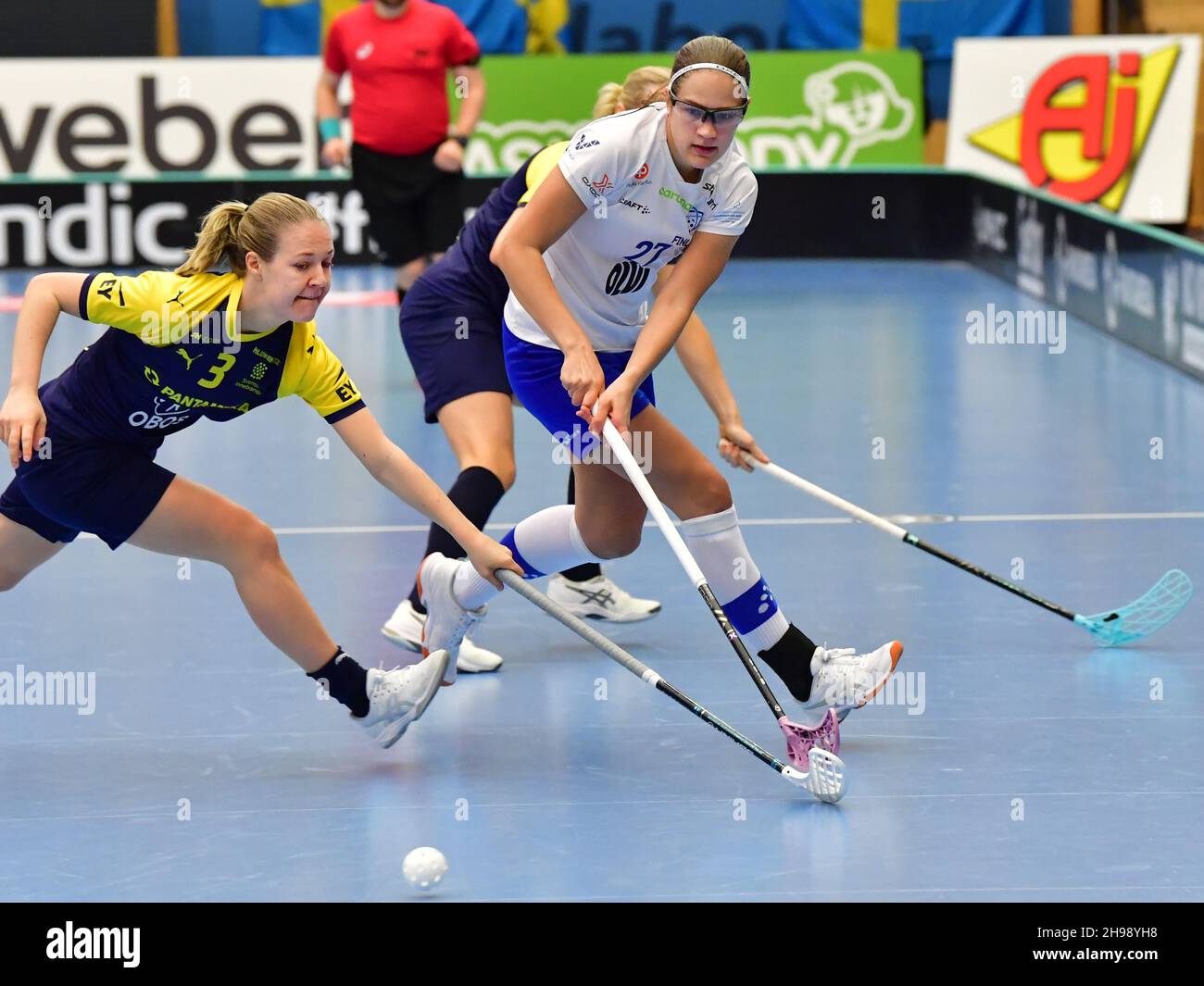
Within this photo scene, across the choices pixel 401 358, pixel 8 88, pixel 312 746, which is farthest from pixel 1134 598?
pixel 8 88

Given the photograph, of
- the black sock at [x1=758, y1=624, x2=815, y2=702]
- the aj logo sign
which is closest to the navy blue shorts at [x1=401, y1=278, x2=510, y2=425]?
the black sock at [x1=758, y1=624, x2=815, y2=702]

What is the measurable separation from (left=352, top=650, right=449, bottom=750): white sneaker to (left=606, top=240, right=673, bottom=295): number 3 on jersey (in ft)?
3.21

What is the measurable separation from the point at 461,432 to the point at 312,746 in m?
1.03

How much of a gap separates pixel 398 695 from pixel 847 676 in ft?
3.52

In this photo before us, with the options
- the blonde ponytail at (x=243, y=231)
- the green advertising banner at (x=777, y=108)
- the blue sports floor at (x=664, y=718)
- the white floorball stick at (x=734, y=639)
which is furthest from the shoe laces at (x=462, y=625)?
the green advertising banner at (x=777, y=108)

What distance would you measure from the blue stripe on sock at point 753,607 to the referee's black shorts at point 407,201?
526 centimetres

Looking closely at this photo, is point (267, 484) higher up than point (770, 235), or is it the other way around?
point (770, 235)

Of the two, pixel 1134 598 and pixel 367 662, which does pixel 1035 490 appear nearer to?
pixel 1134 598

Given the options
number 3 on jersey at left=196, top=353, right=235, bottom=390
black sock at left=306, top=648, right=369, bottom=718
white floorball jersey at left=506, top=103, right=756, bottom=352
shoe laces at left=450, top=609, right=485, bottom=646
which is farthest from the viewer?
shoe laces at left=450, top=609, right=485, bottom=646

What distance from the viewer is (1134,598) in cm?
561

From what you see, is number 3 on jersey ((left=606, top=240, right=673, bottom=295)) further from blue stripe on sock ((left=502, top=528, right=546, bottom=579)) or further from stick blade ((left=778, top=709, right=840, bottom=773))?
stick blade ((left=778, top=709, right=840, bottom=773))

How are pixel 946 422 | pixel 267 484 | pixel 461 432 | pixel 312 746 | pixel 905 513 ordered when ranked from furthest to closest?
pixel 946 422 < pixel 267 484 < pixel 905 513 < pixel 461 432 < pixel 312 746

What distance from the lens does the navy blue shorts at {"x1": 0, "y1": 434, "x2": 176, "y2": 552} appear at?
4117mm
